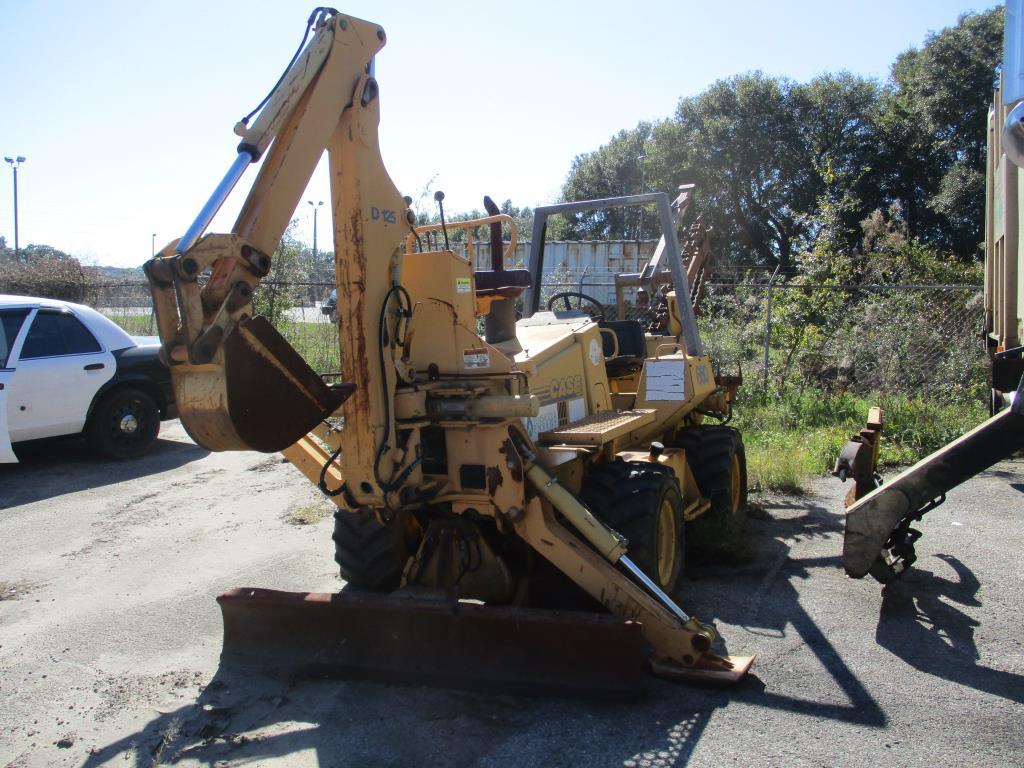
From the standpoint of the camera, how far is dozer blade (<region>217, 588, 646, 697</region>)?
3873mm

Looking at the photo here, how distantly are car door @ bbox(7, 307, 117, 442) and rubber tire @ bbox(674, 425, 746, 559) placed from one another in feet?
20.8

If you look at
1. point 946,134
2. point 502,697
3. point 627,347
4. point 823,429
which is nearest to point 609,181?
point 946,134

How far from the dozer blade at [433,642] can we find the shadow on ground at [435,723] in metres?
0.08

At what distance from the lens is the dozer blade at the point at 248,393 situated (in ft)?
11.4

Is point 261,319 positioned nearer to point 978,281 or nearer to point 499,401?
point 499,401

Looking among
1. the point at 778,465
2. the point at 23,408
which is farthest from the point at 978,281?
the point at 23,408

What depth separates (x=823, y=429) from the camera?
34.8 ft

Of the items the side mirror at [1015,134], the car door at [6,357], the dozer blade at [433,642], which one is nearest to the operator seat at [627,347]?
the dozer blade at [433,642]

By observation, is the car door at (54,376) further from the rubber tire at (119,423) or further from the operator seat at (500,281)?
the operator seat at (500,281)

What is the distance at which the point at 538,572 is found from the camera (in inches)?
196

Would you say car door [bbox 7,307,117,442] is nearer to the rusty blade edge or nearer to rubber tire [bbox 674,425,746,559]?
rubber tire [bbox 674,425,746,559]

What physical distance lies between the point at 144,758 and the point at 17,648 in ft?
5.74

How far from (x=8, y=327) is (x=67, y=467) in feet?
5.25

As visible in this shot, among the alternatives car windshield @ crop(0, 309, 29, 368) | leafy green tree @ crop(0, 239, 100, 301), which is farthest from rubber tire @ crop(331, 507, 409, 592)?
leafy green tree @ crop(0, 239, 100, 301)
